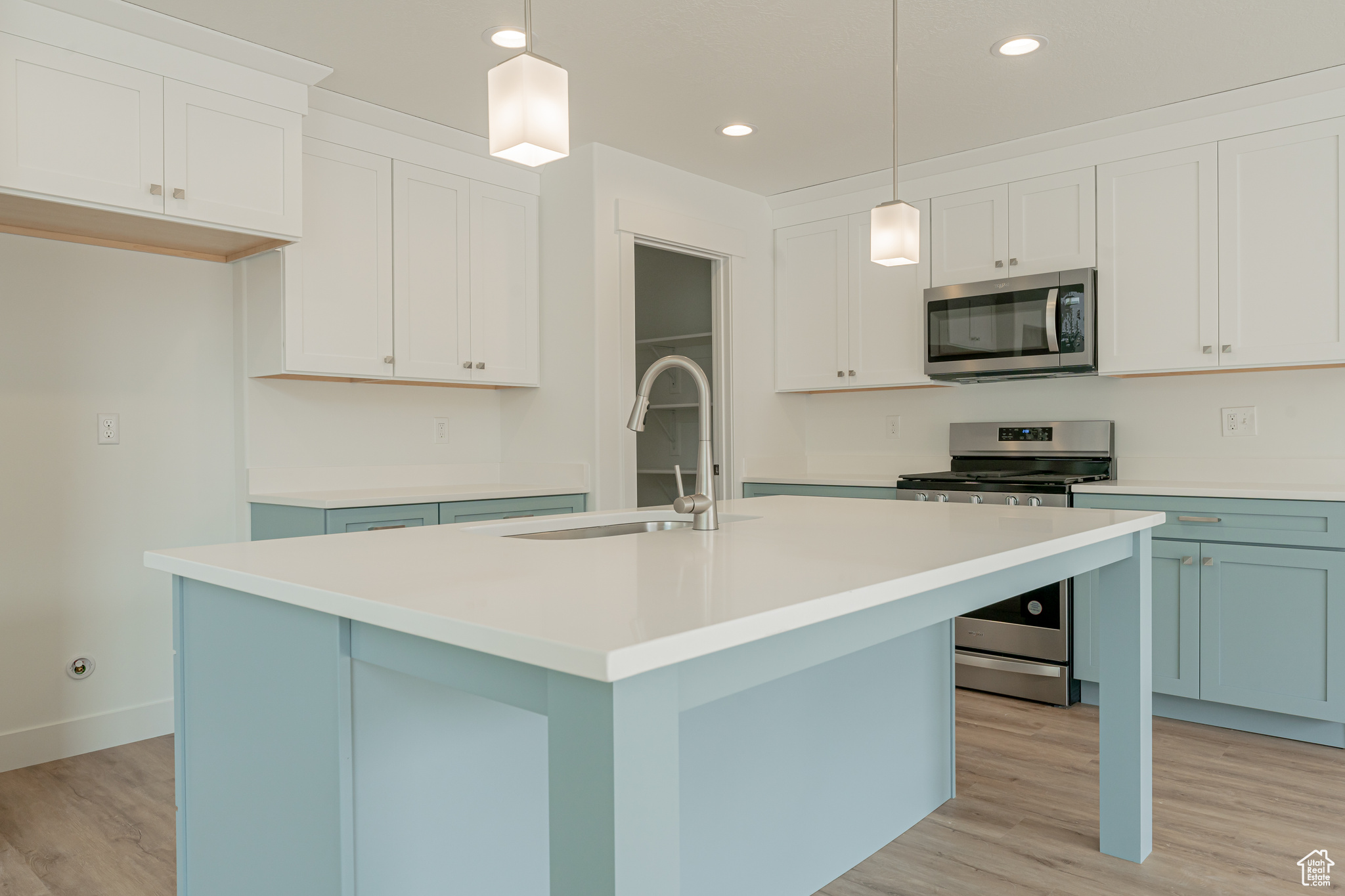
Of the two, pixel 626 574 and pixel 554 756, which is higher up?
pixel 626 574

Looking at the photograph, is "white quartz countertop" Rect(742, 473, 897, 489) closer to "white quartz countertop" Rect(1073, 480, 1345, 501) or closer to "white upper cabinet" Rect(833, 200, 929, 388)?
"white upper cabinet" Rect(833, 200, 929, 388)

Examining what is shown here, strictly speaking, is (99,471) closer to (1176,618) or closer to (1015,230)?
(1015,230)

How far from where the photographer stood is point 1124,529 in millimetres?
1929

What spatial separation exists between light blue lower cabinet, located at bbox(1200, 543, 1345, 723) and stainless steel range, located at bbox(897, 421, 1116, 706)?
484 mm

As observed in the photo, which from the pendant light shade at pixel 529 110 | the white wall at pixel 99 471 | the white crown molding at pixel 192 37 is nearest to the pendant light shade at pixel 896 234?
the pendant light shade at pixel 529 110

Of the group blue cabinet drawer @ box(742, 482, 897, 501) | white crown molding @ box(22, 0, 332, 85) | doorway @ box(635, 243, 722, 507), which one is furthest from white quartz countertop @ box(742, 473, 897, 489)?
white crown molding @ box(22, 0, 332, 85)

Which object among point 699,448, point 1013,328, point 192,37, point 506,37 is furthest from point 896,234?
point 192,37

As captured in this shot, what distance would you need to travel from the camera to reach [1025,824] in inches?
90.8

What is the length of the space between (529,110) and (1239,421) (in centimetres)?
324

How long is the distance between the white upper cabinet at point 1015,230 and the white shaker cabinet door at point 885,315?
0.10 m

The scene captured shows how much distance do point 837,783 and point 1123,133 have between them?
291 centimetres

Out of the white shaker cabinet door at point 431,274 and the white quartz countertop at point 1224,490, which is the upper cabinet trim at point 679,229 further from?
the white quartz countertop at point 1224,490

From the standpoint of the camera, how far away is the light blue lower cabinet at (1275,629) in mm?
2807

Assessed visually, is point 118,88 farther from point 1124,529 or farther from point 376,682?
point 1124,529
